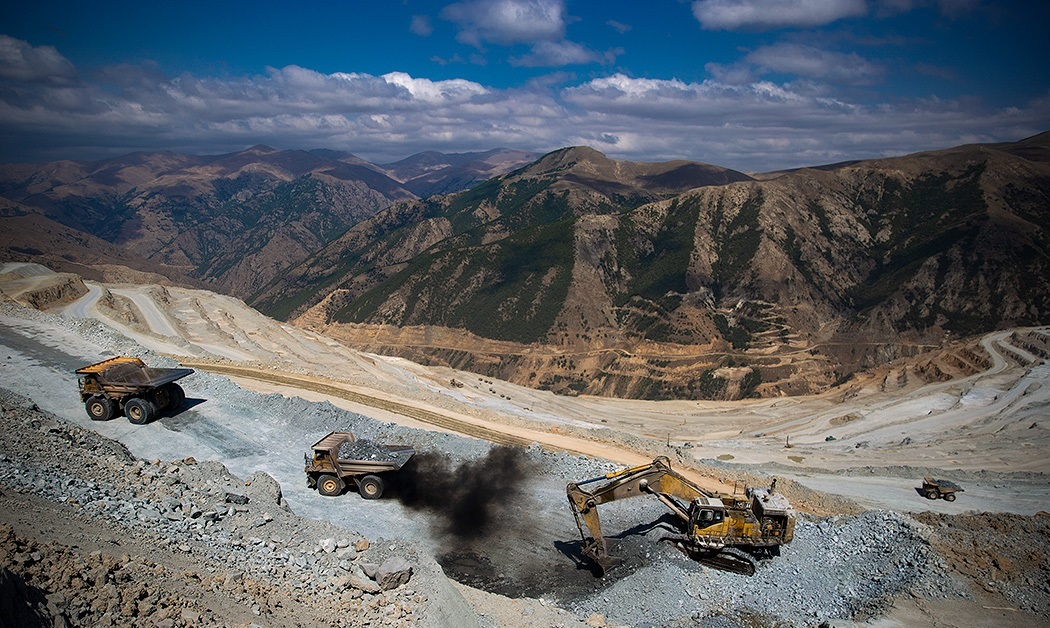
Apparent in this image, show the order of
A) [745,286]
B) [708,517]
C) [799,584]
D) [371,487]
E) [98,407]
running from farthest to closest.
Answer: [745,286], [98,407], [371,487], [708,517], [799,584]

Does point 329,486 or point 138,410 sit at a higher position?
point 138,410

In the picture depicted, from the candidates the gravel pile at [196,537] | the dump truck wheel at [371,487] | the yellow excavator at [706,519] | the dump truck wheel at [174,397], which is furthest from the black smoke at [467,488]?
the dump truck wheel at [174,397]

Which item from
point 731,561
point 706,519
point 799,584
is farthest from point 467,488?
point 799,584

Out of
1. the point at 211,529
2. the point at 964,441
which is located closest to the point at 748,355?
the point at 964,441

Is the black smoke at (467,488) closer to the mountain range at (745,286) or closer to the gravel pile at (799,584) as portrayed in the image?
the gravel pile at (799,584)

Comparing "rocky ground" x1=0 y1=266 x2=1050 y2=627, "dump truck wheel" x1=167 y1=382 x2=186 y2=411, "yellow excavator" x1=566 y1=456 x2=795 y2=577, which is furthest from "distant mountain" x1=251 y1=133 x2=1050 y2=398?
"yellow excavator" x1=566 y1=456 x2=795 y2=577

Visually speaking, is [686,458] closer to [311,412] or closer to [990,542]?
[990,542]

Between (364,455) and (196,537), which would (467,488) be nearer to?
(364,455)

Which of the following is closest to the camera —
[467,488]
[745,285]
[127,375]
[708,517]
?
[708,517]
